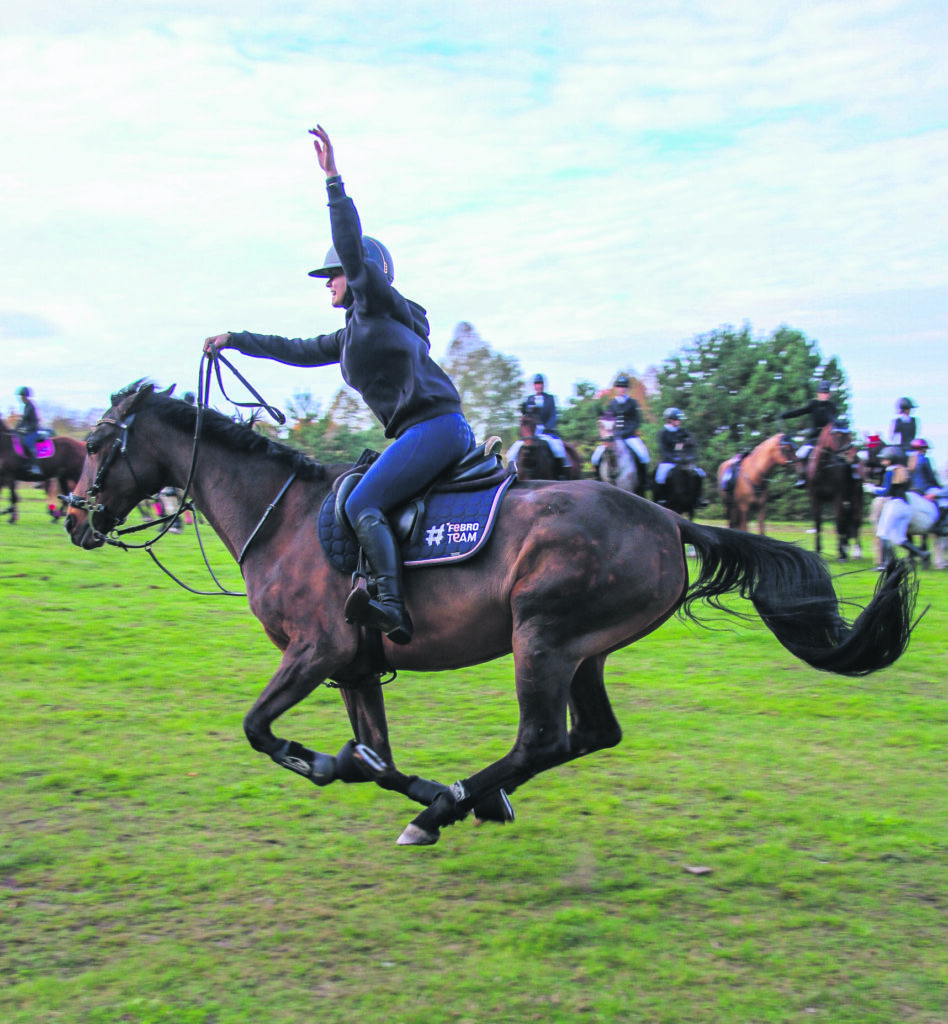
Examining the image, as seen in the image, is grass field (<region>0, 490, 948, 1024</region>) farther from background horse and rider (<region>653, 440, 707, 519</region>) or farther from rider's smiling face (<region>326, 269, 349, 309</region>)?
background horse and rider (<region>653, 440, 707, 519</region>)

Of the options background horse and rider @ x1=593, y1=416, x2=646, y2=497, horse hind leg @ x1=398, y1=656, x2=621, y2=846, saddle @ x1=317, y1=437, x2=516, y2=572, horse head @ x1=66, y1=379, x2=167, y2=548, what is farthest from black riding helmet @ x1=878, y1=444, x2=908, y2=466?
horse head @ x1=66, y1=379, x2=167, y2=548

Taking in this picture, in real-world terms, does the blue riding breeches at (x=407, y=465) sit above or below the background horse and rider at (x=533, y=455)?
below

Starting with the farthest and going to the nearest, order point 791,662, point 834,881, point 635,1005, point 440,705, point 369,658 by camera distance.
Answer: point 791,662
point 440,705
point 369,658
point 834,881
point 635,1005

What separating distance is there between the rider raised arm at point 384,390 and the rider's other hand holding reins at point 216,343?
0.65 metres

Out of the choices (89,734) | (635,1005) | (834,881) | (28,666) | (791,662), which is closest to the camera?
(635,1005)

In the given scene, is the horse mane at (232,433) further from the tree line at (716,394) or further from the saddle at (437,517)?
the tree line at (716,394)

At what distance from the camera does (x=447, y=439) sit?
4.48 metres

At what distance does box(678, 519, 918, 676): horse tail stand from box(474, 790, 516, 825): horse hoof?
4.01ft

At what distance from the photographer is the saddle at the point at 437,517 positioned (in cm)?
434

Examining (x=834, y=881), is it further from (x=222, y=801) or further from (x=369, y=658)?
(x=222, y=801)

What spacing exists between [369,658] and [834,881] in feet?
7.02

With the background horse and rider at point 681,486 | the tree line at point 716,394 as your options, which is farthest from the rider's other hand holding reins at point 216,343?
the tree line at point 716,394

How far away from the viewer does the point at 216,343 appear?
16.6ft

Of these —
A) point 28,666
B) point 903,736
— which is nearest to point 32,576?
point 28,666
